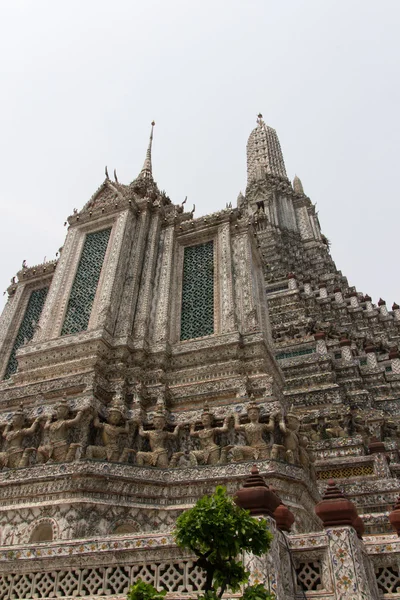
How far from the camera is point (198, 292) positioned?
55.4 feet

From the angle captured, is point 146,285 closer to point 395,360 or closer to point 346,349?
point 346,349

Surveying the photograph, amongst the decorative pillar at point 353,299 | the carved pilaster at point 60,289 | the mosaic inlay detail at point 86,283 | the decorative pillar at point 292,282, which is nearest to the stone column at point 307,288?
the decorative pillar at point 292,282

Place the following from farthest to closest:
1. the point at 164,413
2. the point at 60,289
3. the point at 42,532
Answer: the point at 60,289 < the point at 164,413 < the point at 42,532

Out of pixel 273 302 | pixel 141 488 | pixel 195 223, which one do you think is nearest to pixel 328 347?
pixel 273 302

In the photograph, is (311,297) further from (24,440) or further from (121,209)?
(24,440)

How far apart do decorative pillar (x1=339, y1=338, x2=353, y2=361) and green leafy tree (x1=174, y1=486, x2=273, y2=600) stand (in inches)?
733

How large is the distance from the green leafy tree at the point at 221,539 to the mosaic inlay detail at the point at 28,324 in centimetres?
1509

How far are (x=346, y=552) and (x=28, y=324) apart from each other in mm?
16785

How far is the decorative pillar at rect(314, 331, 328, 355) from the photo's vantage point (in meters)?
22.0

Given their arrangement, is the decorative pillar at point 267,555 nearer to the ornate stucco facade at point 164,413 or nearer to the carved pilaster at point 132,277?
the ornate stucco facade at point 164,413

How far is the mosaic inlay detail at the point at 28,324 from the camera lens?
737 inches

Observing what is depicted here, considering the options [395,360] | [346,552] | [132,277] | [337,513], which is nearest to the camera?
[346,552]

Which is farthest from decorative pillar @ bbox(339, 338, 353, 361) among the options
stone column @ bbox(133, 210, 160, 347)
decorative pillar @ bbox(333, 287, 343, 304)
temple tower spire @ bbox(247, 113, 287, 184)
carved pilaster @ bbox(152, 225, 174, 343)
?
temple tower spire @ bbox(247, 113, 287, 184)

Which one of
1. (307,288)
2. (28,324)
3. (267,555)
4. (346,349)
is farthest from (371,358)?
(267,555)
